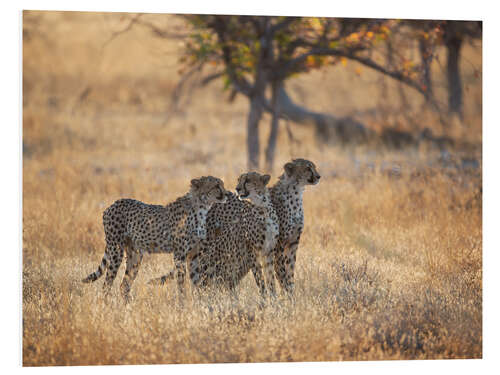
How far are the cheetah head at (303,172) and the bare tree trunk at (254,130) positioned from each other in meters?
3.51

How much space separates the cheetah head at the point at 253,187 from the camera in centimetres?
436

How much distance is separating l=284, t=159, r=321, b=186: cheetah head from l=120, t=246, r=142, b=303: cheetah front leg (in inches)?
49.2

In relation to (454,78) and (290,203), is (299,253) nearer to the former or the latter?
(290,203)

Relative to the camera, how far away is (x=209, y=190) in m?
4.36

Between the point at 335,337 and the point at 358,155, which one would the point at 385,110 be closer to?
the point at 358,155

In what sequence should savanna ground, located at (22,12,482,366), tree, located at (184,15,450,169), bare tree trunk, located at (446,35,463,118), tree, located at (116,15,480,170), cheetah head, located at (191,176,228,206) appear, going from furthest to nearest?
bare tree trunk, located at (446,35,463,118)
tree, located at (184,15,450,169)
tree, located at (116,15,480,170)
cheetah head, located at (191,176,228,206)
savanna ground, located at (22,12,482,366)

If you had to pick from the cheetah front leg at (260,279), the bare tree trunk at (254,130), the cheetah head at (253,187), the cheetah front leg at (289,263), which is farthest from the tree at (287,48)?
the cheetah front leg at (260,279)

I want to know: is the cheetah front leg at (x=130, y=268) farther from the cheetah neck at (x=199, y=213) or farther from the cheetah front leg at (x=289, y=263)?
the cheetah front leg at (x=289, y=263)

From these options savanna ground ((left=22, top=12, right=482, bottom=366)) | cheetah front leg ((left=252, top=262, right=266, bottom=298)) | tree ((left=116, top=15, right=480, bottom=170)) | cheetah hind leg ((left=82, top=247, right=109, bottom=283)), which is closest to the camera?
savanna ground ((left=22, top=12, right=482, bottom=366))

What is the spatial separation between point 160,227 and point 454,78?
9.14m

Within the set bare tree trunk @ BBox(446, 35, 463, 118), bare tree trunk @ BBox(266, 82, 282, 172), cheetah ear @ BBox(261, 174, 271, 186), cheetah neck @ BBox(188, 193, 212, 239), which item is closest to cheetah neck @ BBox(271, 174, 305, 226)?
cheetah ear @ BBox(261, 174, 271, 186)

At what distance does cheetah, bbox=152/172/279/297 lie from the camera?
4.44 metres

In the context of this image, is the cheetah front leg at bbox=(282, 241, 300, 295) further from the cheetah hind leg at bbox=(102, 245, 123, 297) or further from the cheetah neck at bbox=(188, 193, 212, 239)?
the cheetah hind leg at bbox=(102, 245, 123, 297)
